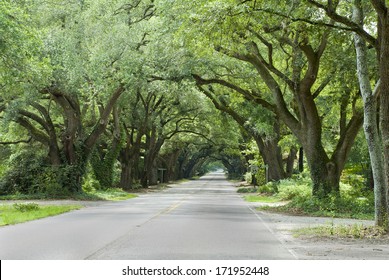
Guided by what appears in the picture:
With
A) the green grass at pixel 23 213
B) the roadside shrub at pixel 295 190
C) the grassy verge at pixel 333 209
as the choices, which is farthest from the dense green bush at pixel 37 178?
the grassy verge at pixel 333 209

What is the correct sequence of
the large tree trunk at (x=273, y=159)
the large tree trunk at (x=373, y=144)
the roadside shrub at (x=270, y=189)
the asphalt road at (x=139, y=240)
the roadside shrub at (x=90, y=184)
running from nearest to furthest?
the asphalt road at (x=139, y=240)
the large tree trunk at (x=373, y=144)
the roadside shrub at (x=90, y=184)
the roadside shrub at (x=270, y=189)
the large tree trunk at (x=273, y=159)

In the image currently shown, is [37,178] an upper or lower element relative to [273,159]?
lower

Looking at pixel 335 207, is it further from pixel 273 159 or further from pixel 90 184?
pixel 90 184

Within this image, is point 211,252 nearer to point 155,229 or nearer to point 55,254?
point 55,254

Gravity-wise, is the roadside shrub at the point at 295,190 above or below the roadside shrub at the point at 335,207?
above

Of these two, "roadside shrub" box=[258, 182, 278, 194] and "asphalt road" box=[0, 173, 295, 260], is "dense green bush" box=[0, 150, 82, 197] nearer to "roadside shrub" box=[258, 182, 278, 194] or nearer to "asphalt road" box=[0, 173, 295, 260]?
"roadside shrub" box=[258, 182, 278, 194]

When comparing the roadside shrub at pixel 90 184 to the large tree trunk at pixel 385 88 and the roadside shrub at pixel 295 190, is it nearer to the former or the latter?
the roadside shrub at pixel 295 190

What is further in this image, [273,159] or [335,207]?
[273,159]

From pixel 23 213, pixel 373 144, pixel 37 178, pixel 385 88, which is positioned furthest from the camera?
pixel 37 178

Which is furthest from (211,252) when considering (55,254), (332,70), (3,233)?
(332,70)

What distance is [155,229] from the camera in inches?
552

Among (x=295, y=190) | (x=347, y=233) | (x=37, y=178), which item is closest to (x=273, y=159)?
(x=295, y=190)

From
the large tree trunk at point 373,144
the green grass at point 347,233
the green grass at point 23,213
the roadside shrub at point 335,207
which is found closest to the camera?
the green grass at point 347,233

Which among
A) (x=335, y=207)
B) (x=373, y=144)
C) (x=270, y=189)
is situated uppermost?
(x=373, y=144)
